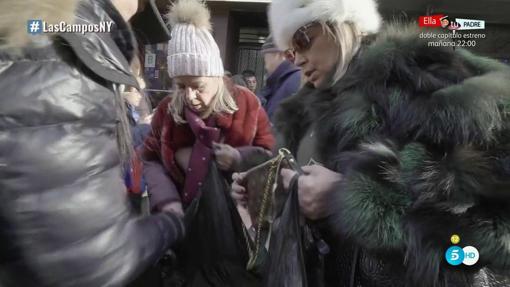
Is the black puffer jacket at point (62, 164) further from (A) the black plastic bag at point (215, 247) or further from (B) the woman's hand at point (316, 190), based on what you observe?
(A) the black plastic bag at point (215, 247)

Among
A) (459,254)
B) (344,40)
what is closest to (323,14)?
(344,40)

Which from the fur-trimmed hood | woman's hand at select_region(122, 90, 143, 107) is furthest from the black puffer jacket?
woman's hand at select_region(122, 90, 143, 107)

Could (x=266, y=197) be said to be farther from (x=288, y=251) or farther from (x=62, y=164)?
(x=62, y=164)

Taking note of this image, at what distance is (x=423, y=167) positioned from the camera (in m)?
1.06

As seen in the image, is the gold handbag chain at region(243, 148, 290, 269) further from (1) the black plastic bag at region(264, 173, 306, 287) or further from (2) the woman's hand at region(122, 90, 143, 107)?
(2) the woman's hand at region(122, 90, 143, 107)

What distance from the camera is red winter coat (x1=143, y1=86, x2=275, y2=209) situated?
1862mm

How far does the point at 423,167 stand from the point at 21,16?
Result: 935mm

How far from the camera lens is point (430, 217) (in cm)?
106

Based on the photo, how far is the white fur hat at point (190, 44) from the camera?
6.17 feet

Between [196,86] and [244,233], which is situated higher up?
[196,86]

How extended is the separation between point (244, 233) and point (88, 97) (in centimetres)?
86

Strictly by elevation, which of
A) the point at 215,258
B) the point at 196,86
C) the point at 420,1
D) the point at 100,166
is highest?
the point at 420,1

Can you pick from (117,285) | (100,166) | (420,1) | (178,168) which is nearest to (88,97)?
(100,166)

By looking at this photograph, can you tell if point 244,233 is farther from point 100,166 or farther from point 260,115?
point 100,166
